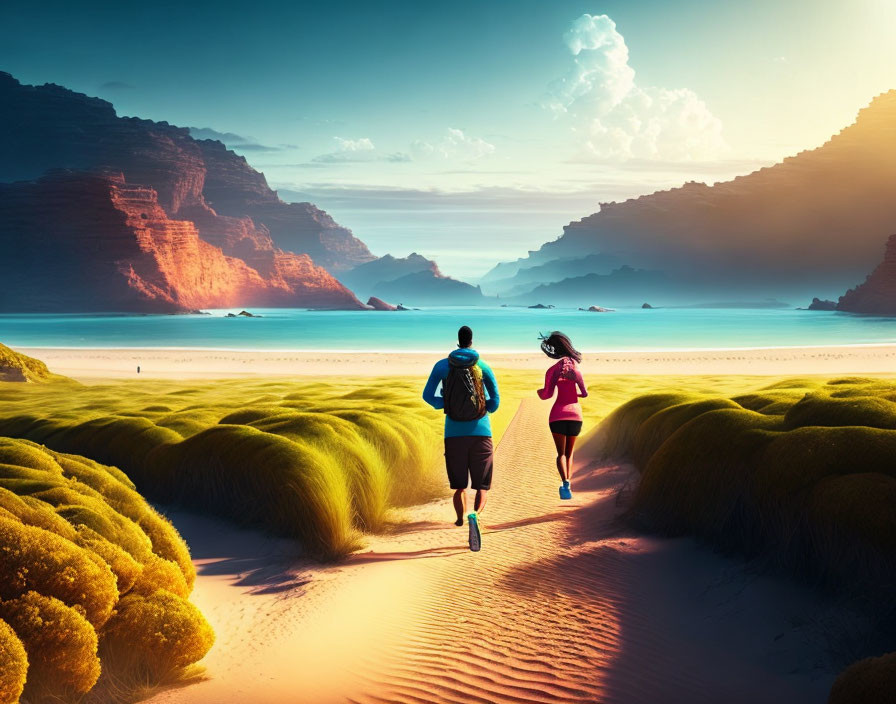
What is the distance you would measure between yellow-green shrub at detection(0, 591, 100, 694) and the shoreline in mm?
35678

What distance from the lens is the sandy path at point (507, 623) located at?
5.84 meters

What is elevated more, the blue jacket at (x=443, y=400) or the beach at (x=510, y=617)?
the blue jacket at (x=443, y=400)

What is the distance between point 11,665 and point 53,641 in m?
0.43

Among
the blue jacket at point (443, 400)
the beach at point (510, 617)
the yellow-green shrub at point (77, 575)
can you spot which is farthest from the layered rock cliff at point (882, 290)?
the yellow-green shrub at point (77, 575)

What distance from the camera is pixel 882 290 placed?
169 metres

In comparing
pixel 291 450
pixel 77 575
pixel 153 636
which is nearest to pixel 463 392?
pixel 291 450

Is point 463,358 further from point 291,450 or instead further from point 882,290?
point 882,290

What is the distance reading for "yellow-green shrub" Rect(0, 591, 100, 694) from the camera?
4.94m

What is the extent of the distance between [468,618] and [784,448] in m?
4.46

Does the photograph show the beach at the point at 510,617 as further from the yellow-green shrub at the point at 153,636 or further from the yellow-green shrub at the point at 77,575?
the yellow-green shrub at the point at 77,575

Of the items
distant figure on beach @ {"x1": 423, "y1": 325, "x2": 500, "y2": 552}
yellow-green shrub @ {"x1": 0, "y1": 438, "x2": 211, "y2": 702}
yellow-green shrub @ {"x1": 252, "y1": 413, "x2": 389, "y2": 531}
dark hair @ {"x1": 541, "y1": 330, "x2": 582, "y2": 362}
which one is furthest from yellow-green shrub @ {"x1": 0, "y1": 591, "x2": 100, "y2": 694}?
dark hair @ {"x1": 541, "y1": 330, "x2": 582, "y2": 362}

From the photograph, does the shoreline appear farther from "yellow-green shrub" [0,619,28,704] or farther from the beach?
"yellow-green shrub" [0,619,28,704]

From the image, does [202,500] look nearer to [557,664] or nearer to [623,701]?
[557,664]

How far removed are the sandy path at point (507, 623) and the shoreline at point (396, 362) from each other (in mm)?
31972
